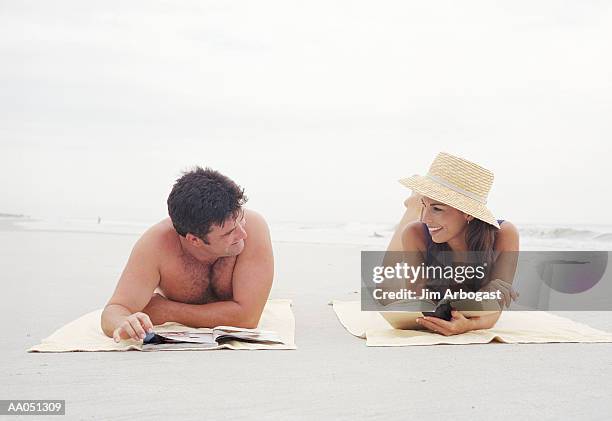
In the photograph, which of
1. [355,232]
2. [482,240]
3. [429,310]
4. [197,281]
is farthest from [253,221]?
[355,232]

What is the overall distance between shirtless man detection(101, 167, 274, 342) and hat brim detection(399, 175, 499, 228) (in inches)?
44.7

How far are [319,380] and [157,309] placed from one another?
166 cm

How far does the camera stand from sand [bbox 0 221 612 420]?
3.17m

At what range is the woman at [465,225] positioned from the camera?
16.2 feet

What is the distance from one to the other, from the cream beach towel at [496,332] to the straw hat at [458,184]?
761mm

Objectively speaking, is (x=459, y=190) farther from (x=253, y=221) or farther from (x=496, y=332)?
(x=253, y=221)

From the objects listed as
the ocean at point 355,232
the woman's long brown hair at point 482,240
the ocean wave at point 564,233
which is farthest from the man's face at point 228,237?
the ocean wave at point 564,233

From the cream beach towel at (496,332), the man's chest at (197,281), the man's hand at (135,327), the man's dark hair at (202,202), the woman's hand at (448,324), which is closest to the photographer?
the man's hand at (135,327)

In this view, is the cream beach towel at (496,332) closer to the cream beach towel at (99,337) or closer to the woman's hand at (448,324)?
the woman's hand at (448,324)

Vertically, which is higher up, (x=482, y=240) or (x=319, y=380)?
(x=482, y=240)

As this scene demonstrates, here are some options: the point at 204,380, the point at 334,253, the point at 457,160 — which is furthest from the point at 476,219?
the point at 334,253

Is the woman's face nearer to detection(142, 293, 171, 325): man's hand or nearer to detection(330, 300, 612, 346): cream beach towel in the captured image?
detection(330, 300, 612, 346): cream beach towel

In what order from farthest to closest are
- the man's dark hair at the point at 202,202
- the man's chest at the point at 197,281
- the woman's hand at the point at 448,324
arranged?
the man's chest at the point at 197,281 < the woman's hand at the point at 448,324 < the man's dark hair at the point at 202,202

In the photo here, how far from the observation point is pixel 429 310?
5043mm
